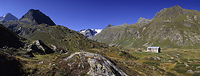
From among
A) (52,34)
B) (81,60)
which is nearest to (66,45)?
(52,34)

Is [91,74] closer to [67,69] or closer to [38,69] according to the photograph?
[67,69]

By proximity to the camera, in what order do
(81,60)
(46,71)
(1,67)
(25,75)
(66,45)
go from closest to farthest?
(1,67), (25,75), (46,71), (81,60), (66,45)

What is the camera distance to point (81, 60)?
55.7 ft

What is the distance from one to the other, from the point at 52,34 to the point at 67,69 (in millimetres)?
156826

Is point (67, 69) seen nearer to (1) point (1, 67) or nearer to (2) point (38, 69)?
(2) point (38, 69)

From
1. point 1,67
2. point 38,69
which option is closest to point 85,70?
point 38,69

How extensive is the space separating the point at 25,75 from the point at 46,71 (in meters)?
2.44

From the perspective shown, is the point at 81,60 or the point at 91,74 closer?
the point at 91,74

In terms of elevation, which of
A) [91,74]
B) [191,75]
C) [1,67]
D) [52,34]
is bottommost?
[191,75]

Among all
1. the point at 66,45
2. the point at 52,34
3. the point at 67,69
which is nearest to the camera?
the point at 67,69

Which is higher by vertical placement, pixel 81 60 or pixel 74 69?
pixel 81 60

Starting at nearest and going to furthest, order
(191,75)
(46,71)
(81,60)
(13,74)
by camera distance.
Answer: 1. (13,74)
2. (46,71)
3. (81,60)
4. (191,75)

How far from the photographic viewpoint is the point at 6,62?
12.3 m

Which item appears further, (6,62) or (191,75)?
(191,75)
